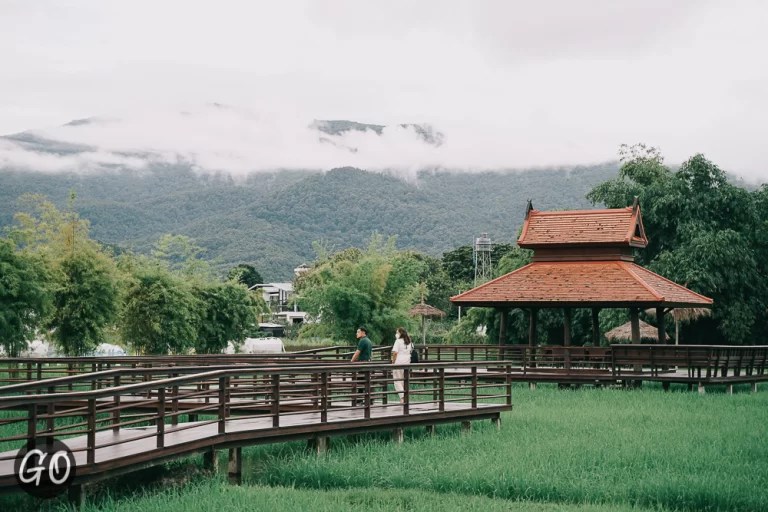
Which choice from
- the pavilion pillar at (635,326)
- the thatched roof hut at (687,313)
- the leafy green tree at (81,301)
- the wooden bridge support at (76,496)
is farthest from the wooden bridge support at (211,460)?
the thatched roof hut at (687,313)

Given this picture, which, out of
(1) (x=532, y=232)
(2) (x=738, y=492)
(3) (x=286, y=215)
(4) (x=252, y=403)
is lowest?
(2) (x=738, y=492)

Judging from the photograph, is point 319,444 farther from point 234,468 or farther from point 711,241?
point 711,241

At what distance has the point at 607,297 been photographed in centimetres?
2848

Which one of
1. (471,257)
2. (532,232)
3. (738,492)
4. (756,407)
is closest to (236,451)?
(738,492)

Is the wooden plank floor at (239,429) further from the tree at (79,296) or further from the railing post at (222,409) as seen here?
the tree at (79,296)

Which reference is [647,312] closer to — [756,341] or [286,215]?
[756,341]

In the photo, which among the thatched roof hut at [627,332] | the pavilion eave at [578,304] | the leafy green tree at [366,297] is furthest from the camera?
the leafy green tree at [366,297]

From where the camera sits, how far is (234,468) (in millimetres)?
12891

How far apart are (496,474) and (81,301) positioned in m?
25.6

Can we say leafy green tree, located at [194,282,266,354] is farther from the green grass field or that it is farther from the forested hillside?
the forested hillside

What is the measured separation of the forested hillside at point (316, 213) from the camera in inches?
5344

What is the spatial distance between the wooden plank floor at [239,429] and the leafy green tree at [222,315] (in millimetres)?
27564

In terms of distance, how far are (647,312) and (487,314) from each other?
25.7 ft

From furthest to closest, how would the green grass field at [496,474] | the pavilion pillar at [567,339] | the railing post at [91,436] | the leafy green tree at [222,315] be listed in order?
the leafy green tree at [222,315] < the pavilion pillar at [567,339] < the green grass field at [496,474] < the railing post at [91,436]
